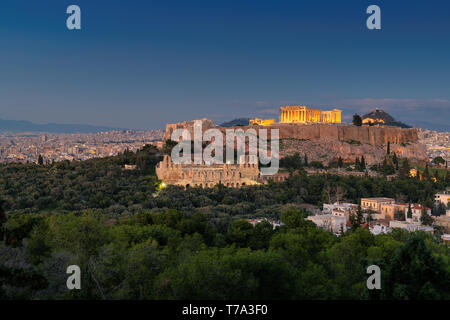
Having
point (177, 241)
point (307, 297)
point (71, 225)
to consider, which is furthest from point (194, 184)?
point (307, 297)

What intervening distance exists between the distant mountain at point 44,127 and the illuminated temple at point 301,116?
3360 inches

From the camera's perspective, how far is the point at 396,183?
1855 inches

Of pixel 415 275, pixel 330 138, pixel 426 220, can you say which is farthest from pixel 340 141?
pixel 415 275

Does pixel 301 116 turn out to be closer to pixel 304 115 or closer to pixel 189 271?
pixel 304 115

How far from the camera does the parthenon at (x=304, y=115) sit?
3006 inches

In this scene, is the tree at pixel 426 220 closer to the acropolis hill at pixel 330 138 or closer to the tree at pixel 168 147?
the acropolis hill at pixel 330 138

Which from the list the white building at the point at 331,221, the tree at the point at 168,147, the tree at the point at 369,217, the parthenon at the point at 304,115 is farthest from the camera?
the parthenon at the point at 304,115

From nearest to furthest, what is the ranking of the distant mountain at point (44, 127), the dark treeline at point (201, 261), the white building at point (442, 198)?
1. the dark treeline at point (201, 261)
2. the white building at point (442, 198)
3. the distant mountain at point (44, 127)

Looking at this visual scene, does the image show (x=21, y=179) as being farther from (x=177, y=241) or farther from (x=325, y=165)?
(x=325, y=165)

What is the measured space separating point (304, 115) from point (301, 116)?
532mm

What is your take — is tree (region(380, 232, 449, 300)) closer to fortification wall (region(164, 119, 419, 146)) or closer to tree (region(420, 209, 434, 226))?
tree (region(420, 209, 434, 226))

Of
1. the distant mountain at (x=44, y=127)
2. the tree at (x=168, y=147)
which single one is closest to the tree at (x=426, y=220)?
the tree at (x=168, y=147)

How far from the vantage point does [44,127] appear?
535 feet

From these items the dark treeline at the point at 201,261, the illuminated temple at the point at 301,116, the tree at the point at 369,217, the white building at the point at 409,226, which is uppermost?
the illuminated temple at the point at 301,116
